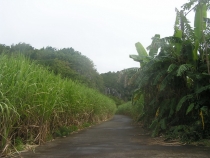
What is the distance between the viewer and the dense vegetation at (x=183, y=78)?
8.25 metres

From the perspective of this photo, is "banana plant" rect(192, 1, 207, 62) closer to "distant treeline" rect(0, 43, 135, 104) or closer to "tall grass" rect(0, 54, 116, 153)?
"tall grass" rect(0, 54, 116, 153)

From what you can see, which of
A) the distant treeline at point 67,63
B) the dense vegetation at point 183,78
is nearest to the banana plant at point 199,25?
the dense vegetation at point 183,78

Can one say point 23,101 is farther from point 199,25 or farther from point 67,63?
point 67,63

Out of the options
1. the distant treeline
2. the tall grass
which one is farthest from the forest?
the distant treeline

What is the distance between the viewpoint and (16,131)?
6641mm

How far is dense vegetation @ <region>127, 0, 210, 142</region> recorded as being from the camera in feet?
27.1

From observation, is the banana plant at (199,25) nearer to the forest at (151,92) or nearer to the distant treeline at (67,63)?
the forest at (151,92)

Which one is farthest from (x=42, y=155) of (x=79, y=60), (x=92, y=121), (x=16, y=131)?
(x=79, y=60)

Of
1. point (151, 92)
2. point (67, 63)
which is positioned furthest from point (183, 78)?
point (67, 63)

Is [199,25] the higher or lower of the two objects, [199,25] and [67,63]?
the lower

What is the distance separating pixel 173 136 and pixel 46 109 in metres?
3.81

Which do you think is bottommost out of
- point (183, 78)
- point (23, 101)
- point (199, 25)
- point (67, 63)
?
point (23, 101)

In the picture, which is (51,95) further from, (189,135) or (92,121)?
(92,121)

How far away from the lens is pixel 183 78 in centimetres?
947
